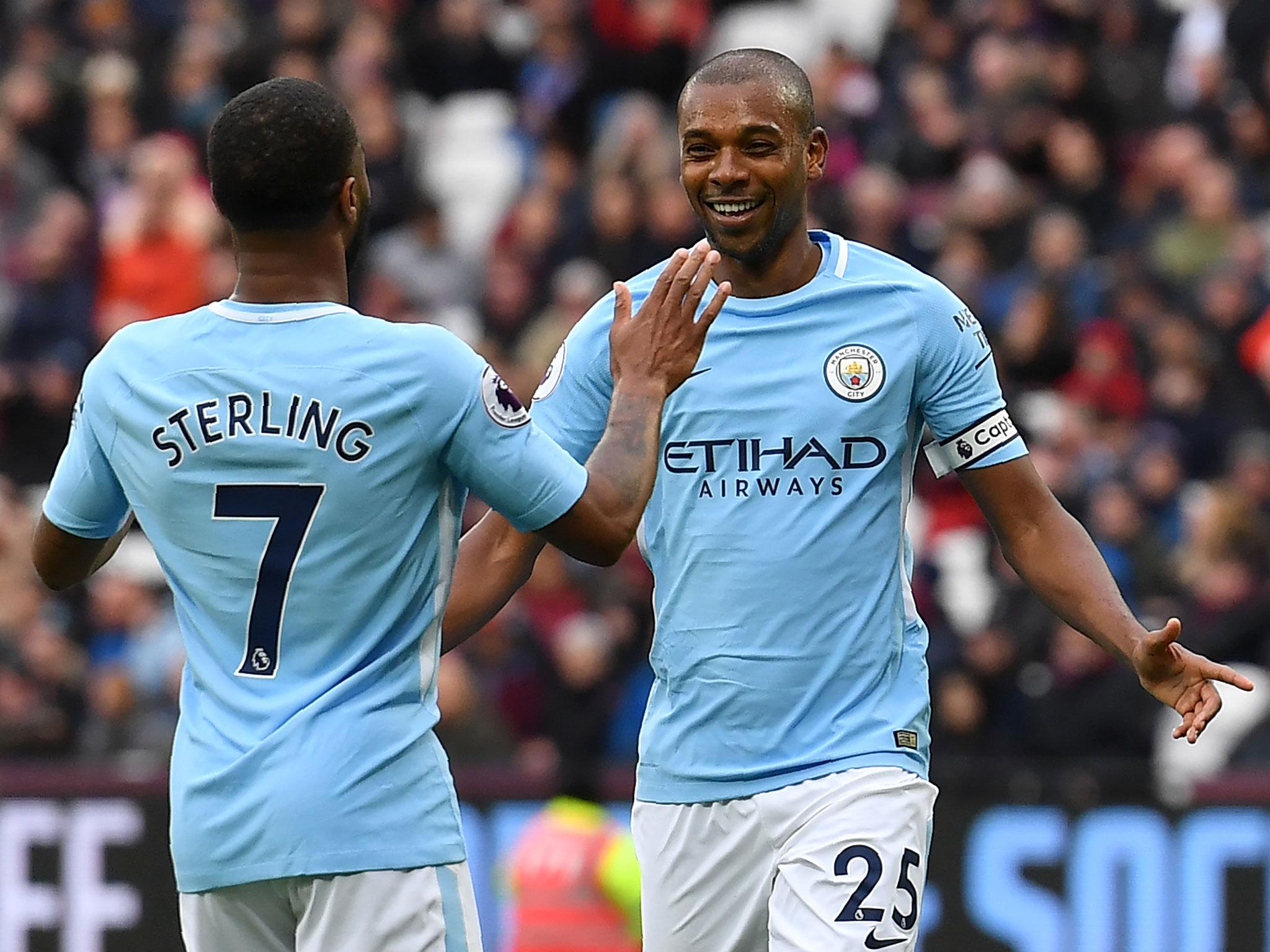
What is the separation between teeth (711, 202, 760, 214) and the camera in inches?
225

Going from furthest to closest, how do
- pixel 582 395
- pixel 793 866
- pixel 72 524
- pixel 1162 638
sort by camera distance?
pixel 582 395 → pixel 793 866 → pixel 1162 638 → pixel 72 524

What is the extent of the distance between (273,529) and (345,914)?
2.40 feet

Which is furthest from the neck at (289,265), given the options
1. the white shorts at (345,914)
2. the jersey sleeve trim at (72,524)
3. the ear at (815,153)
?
the ear at (815,153)

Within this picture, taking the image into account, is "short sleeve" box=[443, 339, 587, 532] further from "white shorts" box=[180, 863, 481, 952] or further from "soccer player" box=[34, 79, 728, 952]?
"white shorts" box=[180, 863, 481, 952]

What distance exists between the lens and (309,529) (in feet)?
14.4

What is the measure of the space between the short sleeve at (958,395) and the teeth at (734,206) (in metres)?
0.47

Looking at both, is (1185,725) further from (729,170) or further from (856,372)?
(729,170)

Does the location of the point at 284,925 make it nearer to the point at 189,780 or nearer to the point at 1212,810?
the point at 189,780

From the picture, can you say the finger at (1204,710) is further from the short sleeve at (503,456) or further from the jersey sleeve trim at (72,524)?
the jersey sleeve trim at (72,524)

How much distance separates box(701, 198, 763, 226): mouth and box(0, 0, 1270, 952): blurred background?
16.4ft

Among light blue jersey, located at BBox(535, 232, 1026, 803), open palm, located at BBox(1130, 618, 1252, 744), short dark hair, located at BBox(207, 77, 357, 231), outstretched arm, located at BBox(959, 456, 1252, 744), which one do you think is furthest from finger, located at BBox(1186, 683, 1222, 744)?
short dark hair, located at BBox(207, 77, 357, 231)

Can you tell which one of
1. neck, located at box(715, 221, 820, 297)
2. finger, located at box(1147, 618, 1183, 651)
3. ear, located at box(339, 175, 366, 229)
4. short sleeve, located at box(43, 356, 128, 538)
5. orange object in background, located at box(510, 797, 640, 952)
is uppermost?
ear, located at box(339, 175, 366, 229)

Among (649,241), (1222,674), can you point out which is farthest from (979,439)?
(649,241)

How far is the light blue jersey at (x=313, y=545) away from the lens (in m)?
4.40
